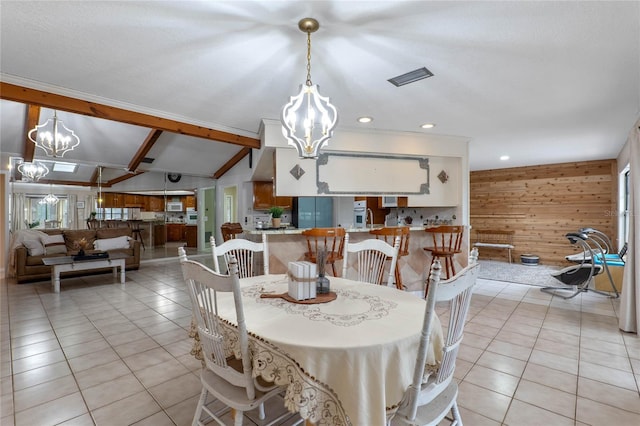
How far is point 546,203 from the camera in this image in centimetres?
704

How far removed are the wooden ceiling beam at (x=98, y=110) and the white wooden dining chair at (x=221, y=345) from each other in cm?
271

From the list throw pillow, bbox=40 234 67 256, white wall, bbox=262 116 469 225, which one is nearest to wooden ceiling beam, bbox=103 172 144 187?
throw pillow, bbox=40 234 67 256

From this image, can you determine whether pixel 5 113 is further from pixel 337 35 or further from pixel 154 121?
pixel 337 35

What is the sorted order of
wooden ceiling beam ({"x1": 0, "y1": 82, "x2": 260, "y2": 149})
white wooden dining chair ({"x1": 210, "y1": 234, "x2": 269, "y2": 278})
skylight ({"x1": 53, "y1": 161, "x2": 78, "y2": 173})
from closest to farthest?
white wooden dining chair ({"x1": 210, "y1": 234, "x2": 269, "y2": 278}), wooden ceiling beam ({"x1": 0, "y1": 82, "x2": 260, "y2": 149}), skylight ({"x1": 53, "y1": 161, "x2": 78, "y2": 173})

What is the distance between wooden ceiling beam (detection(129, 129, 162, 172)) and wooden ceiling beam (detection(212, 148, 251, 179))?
63.3 inches

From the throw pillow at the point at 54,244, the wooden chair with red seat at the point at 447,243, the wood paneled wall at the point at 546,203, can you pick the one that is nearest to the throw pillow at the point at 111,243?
the throw pillow at the point at 54,244

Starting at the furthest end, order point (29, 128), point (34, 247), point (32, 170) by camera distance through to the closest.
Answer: point (32, 170)
point (34, 247)
point (29, 128)

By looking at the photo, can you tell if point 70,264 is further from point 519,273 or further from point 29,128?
point 519,273

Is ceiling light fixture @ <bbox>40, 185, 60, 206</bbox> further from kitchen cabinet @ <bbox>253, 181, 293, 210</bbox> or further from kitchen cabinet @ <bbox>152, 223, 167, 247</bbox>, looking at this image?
kitchen cabinet @ <bbox>253, 181, 293, 210</bbox>

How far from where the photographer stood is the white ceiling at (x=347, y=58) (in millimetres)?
1786

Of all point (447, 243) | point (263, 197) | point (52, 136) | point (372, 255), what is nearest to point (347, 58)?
point (372, 255)

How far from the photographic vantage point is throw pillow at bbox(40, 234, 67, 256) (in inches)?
212

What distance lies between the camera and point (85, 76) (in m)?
2.63

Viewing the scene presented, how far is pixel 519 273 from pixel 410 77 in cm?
528
